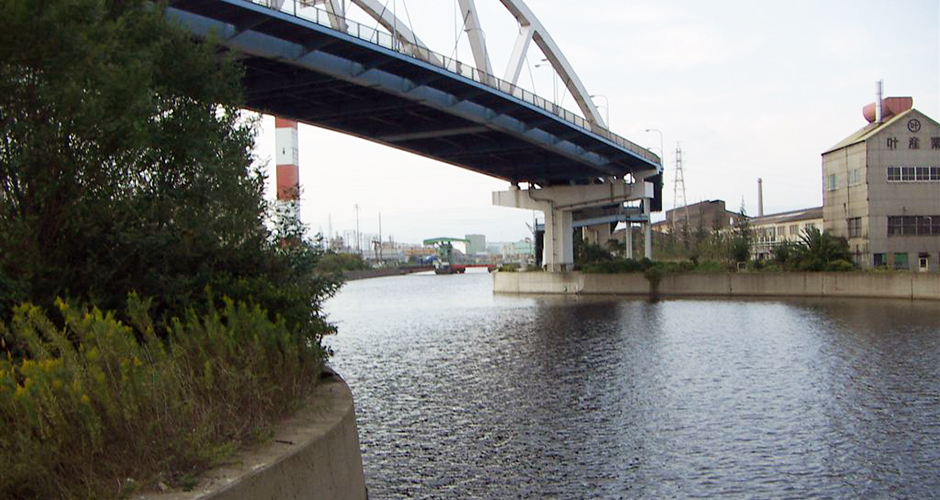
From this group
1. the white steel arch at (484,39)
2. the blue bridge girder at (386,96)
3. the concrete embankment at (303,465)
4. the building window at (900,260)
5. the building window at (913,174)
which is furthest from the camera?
the building window at (913,174)

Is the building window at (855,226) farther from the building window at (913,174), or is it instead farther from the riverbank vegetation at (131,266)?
the riverbank vegetation at (131,266)

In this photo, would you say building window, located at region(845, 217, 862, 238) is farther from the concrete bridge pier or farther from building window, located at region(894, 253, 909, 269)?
the concrete bridge pier

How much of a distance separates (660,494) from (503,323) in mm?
31641

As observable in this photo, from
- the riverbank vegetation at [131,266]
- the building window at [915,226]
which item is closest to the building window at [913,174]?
the building window at [915,226]

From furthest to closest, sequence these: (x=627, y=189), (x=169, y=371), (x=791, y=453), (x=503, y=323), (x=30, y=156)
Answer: (x=627, y=189) < (x=503, y=323) < (x=791, y=453) < (x=30, y=156) < (x=169, y=371)

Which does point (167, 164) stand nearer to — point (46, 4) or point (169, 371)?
point (46, 4)

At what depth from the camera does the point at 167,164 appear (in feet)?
46.2

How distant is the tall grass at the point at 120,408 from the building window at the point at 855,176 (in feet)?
213

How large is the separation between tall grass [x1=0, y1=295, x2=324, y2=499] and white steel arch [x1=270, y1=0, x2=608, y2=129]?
2162 centimetres

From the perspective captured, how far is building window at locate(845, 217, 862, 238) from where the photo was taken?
65.9 m

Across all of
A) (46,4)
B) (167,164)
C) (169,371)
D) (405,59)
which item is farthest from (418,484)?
(405,59)

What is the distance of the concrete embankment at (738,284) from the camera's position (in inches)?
2165

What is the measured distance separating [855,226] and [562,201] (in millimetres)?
23865

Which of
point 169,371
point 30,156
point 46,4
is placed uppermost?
point 46,4
